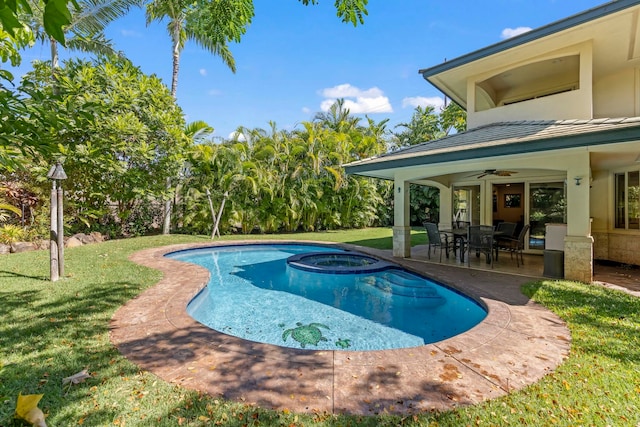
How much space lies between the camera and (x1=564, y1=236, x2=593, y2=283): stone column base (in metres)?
7.98

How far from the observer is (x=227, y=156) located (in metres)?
18.1

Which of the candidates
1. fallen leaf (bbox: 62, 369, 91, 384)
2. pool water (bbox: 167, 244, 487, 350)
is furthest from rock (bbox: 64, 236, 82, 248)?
fallen leaf (bbox: 62, 369, 91, 384)

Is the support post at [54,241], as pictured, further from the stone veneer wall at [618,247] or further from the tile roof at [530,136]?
the stone veneer wall at [618,247]

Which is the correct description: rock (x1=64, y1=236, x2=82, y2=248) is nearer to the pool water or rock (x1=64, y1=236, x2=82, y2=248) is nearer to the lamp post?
the lamp post

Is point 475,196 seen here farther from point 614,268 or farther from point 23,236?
point 23,236

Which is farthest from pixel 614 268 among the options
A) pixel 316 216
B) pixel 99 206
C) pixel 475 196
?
pixel 99 206

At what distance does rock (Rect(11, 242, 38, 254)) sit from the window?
2190 centimetres

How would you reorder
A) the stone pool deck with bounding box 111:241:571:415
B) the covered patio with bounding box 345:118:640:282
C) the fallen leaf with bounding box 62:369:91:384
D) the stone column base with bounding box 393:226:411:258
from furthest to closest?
1. the stone column base with bounding box 393:226:411:258
2. the covered patio with bounding box 345:118:640:282
3. the fallen leaf with bounding box 62:369:91:384
4. the stone pool deck with bounding box 111:241:571:415

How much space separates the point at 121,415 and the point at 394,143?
Result: 2764 centimetres

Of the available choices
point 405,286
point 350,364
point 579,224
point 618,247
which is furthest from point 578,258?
point 350,364

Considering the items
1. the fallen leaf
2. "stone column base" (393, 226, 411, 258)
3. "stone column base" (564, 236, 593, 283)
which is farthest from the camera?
"stone column base" (393, 226, 411, 258)

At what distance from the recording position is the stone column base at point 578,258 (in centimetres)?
798

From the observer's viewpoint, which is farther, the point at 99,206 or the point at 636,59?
the point at 99,206

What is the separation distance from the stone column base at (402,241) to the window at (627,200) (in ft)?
23.0
